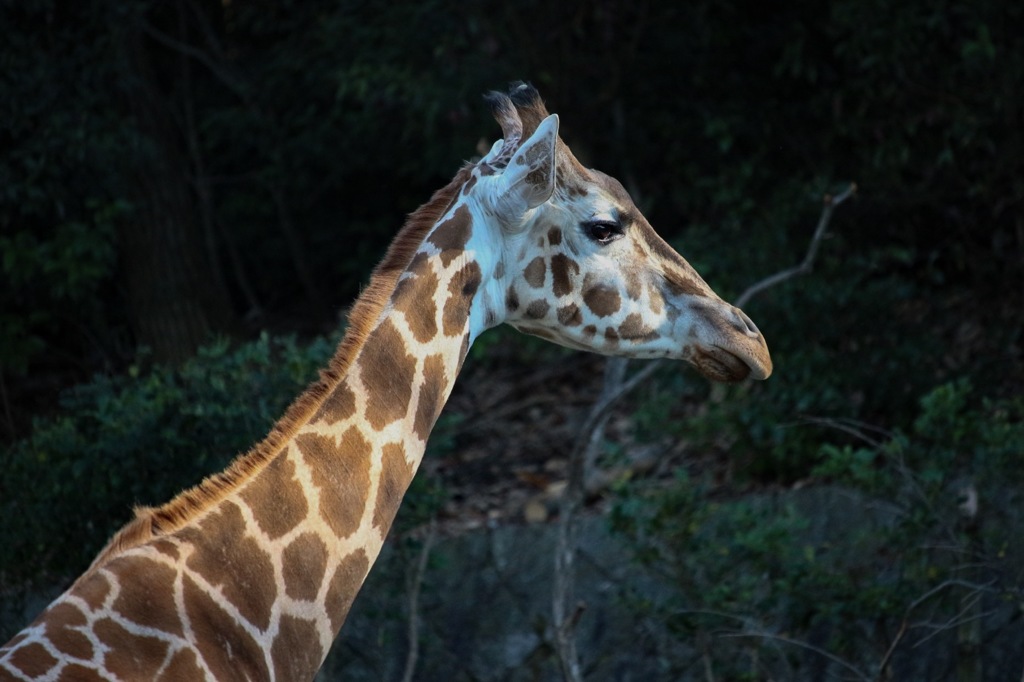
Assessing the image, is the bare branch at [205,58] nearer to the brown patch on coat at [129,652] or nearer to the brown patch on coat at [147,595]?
the brown patch on coat at [147,595]

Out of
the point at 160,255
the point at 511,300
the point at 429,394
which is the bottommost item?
the point at 160,255

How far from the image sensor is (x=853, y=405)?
697 centimetres

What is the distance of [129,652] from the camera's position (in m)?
2.91

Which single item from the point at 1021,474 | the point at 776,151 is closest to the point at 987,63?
the point at 776,151

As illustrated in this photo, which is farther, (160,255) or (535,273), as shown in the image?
(160,255)

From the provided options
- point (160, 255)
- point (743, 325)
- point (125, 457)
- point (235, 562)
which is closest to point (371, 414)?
point (235, 562)

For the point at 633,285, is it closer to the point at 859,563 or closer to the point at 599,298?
the point at 599,298

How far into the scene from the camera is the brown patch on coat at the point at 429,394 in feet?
11.4

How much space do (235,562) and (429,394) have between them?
68cm

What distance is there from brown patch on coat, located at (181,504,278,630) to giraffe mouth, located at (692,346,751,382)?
1329mm

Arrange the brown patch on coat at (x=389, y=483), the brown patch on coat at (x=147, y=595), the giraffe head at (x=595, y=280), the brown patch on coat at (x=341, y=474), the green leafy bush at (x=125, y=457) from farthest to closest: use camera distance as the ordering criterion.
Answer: the green leafy bush at (x=125, y=457)
the giraffe head at (x=595, y=280)
the brown patch on coat at (x=389, y=483)
the brown patch on coat at (x=341, y=474)
the brown patch on coat at (x=147, y=595)

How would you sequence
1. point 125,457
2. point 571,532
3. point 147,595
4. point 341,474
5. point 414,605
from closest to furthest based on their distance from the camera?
point 147,595, point 341,474, point 125,457, point 571,532, point 414,605

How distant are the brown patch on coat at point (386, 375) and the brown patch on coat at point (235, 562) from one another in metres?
0.42

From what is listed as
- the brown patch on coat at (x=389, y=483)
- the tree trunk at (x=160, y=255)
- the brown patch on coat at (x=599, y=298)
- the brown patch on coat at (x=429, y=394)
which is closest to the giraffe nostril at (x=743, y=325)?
the brown patch on coat at (x=599, y=298)
